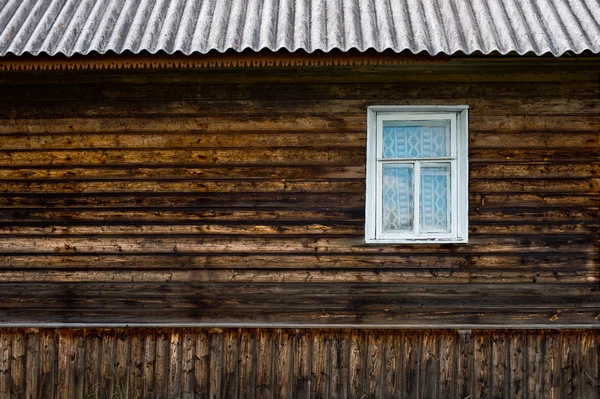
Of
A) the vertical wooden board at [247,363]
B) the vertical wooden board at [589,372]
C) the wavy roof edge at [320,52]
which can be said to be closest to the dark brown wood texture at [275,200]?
the vertical wooden board at [247,363]

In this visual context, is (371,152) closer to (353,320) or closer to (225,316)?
(353,320)

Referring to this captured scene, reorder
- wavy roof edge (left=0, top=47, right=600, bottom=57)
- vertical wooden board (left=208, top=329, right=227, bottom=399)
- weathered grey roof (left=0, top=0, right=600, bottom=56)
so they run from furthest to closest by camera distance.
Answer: vertical wooden board (left=208, top=329, right=227, bottom=399) < weathered grey roof (left=0, top=0, right=600, bottom=56) < wavy roof edge (left=0, top=47, right=600, bottom=57)

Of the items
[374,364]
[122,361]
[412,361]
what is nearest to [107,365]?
[122,361]

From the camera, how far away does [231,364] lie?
585cm

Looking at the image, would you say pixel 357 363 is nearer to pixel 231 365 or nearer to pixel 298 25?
pixel 231 365

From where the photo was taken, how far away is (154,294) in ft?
19.2

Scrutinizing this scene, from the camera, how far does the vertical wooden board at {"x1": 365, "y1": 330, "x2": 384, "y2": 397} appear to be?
5.79 metres

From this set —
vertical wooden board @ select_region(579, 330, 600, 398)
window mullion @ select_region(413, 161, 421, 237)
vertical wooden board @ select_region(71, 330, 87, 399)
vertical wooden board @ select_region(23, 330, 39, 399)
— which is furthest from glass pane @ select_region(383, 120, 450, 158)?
vertical wooden board @ select_region(23, 330, 39, 399)

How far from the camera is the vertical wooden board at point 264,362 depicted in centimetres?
582

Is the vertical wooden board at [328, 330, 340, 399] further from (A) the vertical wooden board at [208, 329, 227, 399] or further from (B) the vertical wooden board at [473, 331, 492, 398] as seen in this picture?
(B) the vertical wooden board at [473, 331, 492, 398]

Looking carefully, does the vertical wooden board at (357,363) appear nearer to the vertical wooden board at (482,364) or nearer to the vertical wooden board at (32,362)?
the vertical wooden board at (482,364)

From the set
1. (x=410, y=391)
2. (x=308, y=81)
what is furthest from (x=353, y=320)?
(x=308, y=81)

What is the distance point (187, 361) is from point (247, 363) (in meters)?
0.55

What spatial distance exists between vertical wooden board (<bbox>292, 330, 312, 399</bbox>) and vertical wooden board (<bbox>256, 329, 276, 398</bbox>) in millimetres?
211
